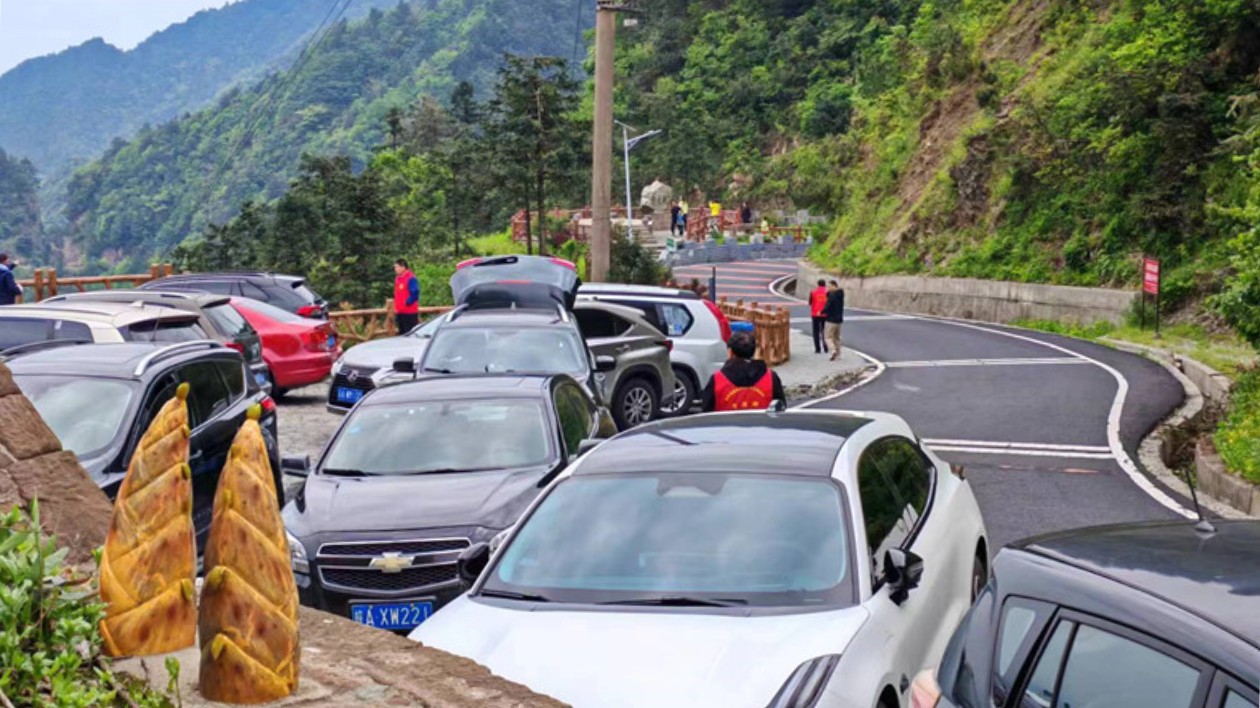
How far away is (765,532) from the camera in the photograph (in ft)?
21.4

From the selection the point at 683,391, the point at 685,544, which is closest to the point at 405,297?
the point at 683,391

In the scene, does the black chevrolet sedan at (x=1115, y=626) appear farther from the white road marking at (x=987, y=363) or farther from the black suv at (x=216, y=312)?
the white road marking at (x=987, y=363)

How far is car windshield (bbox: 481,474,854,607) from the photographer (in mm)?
6219

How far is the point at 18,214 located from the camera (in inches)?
6594

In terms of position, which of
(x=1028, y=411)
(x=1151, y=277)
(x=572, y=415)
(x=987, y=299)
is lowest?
(x=987, y=299)

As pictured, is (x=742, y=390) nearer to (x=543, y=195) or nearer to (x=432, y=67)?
(x=543, y=195)

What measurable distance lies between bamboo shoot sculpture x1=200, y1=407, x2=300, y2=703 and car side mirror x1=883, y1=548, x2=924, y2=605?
3.32 m

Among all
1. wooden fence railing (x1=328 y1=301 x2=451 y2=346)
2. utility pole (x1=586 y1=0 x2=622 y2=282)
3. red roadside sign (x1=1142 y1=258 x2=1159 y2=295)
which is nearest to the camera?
utility pole (x1=586 y1=0 x2=622 y2=282)

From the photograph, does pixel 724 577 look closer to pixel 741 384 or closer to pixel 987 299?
pixel 741 384

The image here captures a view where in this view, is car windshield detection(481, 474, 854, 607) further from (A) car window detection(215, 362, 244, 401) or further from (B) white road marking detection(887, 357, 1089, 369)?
(B) white road marking detection(887, 357, 1089, 369)

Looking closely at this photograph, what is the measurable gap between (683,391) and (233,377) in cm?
987

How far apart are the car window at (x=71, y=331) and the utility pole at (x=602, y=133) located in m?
10.7

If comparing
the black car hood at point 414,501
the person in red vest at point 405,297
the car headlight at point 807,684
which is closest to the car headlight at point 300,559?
the black car hood at point 414,501

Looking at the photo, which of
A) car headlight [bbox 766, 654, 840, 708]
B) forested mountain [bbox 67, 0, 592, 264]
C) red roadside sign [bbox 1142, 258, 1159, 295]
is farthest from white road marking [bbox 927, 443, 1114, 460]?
forested mountain [bbox 67, 0, 592, 264]
